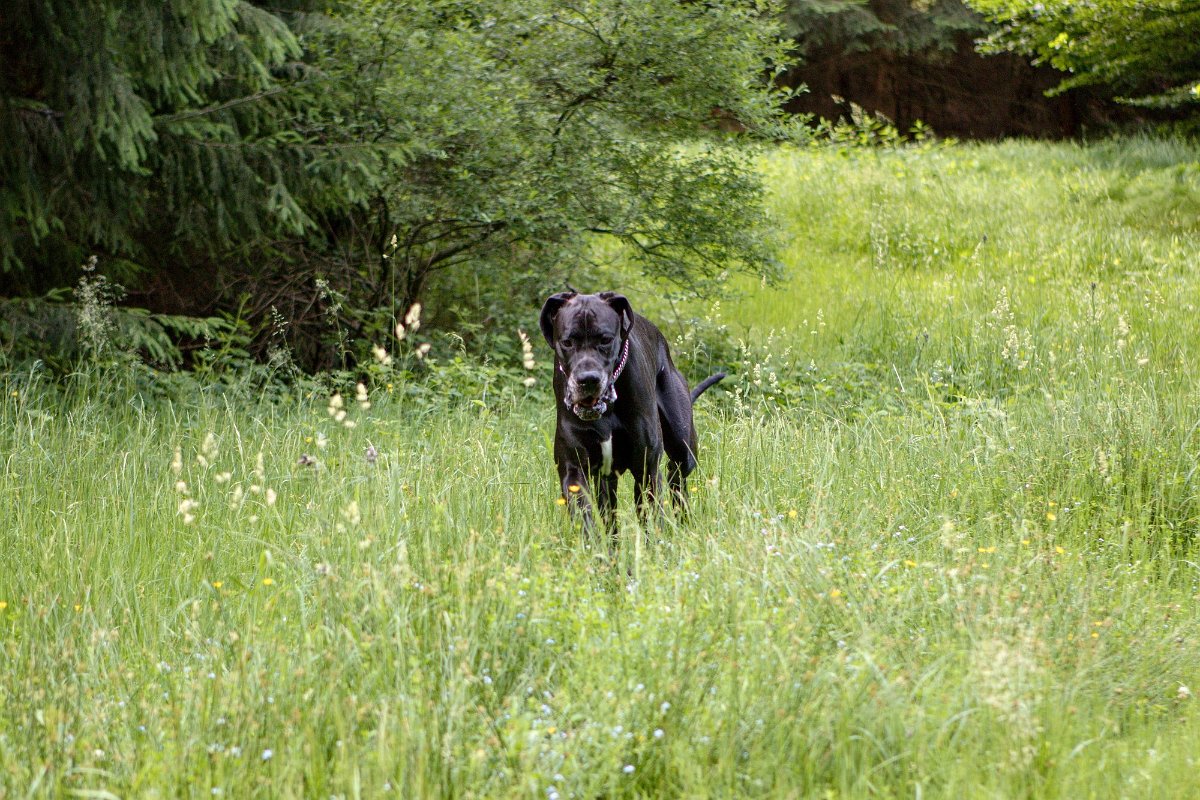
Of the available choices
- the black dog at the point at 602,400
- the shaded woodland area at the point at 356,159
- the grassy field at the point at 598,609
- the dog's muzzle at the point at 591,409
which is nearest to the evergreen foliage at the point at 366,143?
the shaded woodland area at the point at 356,159

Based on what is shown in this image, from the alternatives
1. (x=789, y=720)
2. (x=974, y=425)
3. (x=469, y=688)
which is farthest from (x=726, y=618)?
(x=974, y=425)

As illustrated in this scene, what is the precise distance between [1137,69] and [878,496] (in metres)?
13.4

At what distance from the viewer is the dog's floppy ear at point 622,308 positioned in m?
4.75

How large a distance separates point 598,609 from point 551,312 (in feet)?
6.56

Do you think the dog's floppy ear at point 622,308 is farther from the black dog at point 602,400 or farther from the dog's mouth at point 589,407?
the dog's mouth at point 589,407

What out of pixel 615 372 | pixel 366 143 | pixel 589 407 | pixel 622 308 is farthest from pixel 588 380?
pixel 366 143

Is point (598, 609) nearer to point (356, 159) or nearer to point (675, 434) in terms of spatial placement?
point (675, 434)

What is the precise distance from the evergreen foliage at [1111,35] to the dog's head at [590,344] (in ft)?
32.9

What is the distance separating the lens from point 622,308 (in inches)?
189

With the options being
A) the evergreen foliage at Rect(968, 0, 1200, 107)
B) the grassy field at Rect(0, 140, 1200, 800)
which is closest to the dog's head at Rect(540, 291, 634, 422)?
the grassy field at Rect(0, 140, 1200, 800)

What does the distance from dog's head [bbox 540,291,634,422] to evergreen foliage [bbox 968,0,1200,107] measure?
10032 millimetres

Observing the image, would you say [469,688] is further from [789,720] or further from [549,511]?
[549,511]

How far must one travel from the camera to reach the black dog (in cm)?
453

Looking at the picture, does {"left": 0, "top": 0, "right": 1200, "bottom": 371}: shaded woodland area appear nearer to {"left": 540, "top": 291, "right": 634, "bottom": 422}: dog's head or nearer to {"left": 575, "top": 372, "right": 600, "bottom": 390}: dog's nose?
{"left": 540, "top": 291, "right": 634, "bottom": 422}: dog's head
